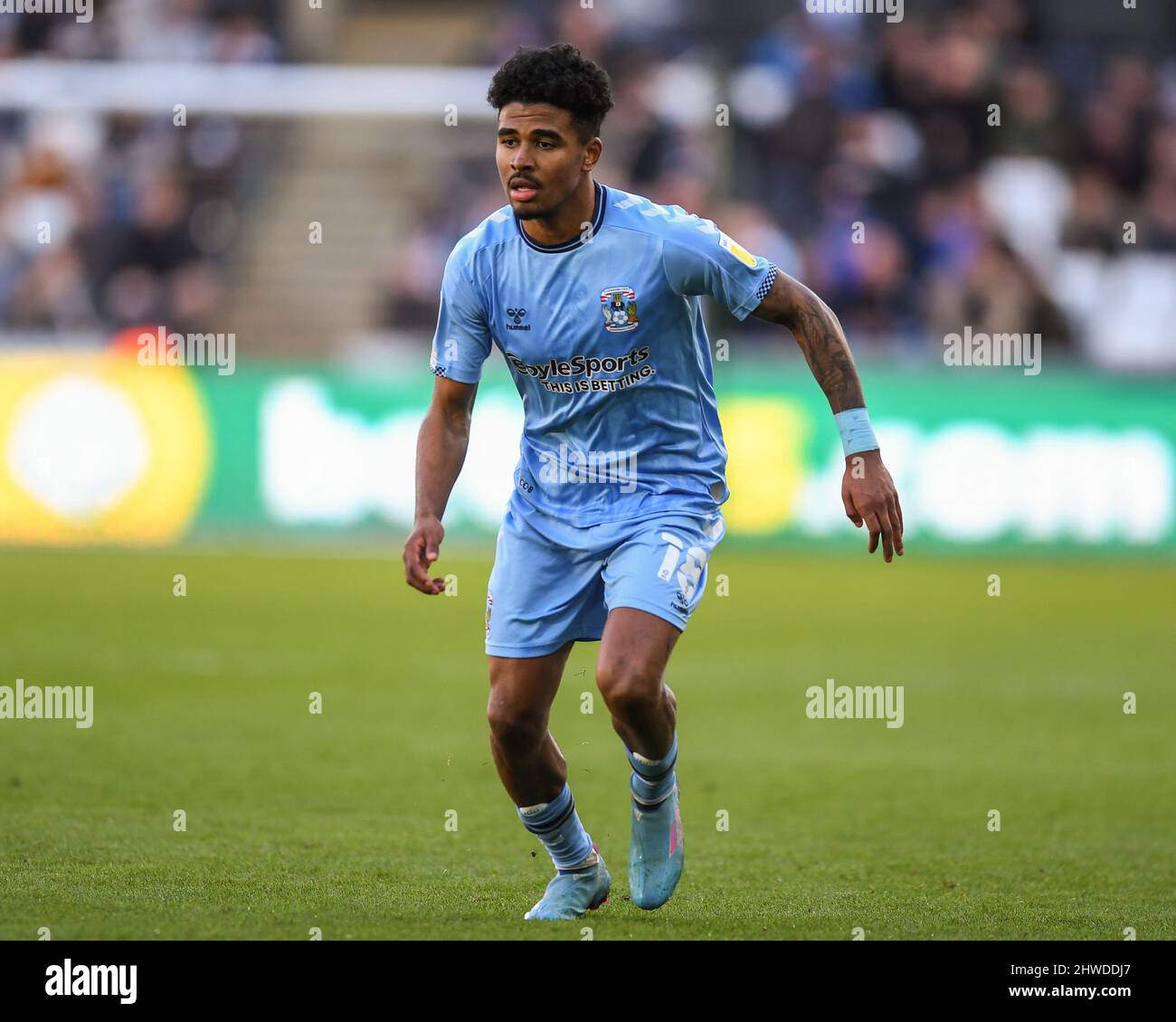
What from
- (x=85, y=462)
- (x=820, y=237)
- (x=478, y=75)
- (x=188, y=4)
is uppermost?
(x=188, y=4)

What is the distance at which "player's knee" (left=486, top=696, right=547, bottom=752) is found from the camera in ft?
18.6

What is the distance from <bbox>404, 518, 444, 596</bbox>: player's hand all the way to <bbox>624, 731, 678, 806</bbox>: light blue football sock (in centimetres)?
80

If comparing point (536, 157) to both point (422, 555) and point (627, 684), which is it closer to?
point (422, 555)

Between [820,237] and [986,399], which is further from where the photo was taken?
[820,237]

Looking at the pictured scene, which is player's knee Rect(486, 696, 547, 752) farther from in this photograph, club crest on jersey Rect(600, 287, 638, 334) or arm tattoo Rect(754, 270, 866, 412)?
arm tattoo Rect(754, 270, 866, 412)

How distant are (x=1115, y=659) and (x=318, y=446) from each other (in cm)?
724

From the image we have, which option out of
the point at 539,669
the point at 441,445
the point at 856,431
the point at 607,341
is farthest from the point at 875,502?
the point at 441,445

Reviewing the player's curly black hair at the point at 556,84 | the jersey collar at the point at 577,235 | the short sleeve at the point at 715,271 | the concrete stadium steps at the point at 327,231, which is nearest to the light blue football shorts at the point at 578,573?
the short sleeve at the point at 715,271

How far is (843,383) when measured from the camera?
5590mm

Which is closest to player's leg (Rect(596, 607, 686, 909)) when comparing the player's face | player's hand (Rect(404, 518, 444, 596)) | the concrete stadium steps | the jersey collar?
player's hand (Rect(404, 518, 444, 596))

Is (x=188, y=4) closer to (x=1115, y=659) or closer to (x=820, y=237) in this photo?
(x=820, y=237)

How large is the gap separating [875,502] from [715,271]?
2.80ft

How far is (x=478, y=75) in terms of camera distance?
18516 millimetres
